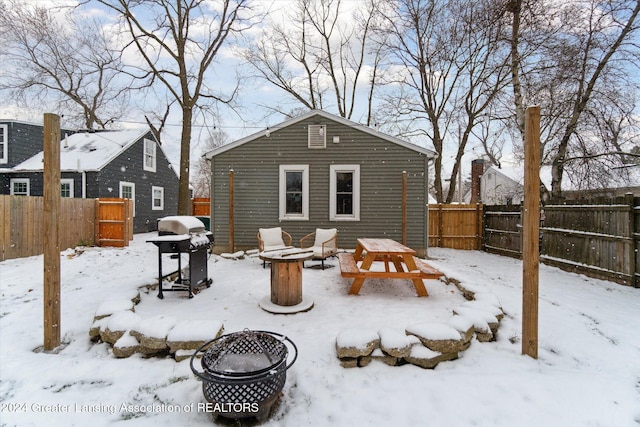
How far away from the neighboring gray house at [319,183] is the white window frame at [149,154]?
8.68 m

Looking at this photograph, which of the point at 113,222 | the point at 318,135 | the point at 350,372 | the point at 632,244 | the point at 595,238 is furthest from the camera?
the point at 113,222

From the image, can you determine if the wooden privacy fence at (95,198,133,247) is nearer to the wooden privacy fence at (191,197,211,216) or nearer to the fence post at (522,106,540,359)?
the wooden privacy fence at (191,197,211,216)

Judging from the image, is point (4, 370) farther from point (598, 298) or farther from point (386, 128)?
point (386, 128)

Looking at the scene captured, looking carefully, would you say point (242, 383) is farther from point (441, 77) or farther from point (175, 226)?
point (441, 77)

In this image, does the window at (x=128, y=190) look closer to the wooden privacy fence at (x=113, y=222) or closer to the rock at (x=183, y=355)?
the wooden privacy fence at (x=113, y=222)

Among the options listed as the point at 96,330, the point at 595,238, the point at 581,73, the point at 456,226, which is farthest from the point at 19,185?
the point at 581,73

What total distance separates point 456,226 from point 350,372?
9.43 metres

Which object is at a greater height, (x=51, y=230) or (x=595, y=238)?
(x=51, y=230)

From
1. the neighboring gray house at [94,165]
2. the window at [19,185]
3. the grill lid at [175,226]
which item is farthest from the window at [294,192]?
the window at [19,185]

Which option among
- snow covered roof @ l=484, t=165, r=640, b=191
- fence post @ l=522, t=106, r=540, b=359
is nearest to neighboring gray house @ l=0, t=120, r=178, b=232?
fence post @ l=522, t=106, r=540, b=359

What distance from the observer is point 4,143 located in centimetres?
1305

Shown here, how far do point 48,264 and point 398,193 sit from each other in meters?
7.46

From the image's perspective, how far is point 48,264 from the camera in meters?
3.18

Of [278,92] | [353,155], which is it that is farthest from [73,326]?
[278,92]
